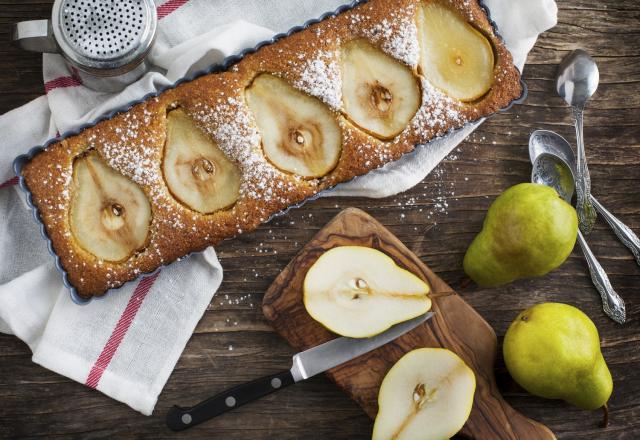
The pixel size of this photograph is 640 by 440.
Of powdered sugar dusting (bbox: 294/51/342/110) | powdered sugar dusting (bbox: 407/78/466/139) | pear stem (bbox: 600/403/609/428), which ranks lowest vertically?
pear stem (bbox: 600/403/609/428)

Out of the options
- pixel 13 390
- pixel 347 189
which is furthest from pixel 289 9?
pixel 13 390

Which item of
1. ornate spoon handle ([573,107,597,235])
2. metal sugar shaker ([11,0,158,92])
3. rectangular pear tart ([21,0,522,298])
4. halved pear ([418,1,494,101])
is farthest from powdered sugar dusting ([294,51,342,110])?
ornate spoon handle ([573,107,597,235])

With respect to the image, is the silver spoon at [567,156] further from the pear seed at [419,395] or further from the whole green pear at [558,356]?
the pear seed at [419,395]

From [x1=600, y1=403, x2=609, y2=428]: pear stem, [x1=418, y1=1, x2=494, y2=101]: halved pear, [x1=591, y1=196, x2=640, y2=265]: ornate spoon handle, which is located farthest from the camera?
[x1=591, y1=196, x2=640, y2=265]: ornate spoon handle

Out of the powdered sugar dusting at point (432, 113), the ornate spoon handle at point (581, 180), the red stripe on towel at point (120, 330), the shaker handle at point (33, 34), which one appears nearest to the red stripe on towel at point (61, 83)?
the shaker handle at point (33, 34)

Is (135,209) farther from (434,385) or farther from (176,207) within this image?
(434,385)

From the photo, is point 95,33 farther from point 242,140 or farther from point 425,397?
point 425,397

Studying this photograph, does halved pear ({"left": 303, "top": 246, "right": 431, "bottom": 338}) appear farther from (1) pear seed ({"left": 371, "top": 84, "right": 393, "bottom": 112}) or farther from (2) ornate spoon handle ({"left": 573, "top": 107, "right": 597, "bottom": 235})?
(2) ornate spoon handle ({"left": 573, "top": 107, "right": 597, "bottom": 235})

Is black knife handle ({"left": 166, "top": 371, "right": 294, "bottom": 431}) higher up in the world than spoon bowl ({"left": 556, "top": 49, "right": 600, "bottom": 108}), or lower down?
lower down
